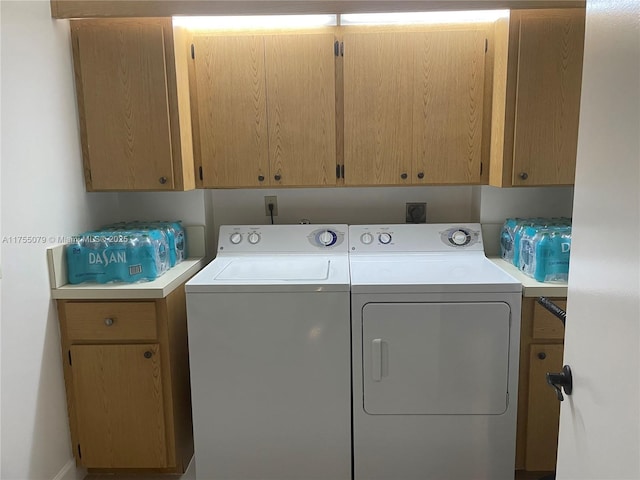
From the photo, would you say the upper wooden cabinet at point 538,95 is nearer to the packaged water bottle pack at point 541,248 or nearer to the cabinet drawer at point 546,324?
the packaged water bottle pack at point 541,248

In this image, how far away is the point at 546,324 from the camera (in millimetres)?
1841

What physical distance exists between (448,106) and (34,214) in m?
1.77

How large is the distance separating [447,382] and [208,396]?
3.09 ft

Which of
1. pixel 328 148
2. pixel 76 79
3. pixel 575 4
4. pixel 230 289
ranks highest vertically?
pixel 575 4

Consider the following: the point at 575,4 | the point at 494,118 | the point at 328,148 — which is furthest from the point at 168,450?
the point at 575,4

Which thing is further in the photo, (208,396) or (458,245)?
(458,245)

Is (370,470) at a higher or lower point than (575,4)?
lower

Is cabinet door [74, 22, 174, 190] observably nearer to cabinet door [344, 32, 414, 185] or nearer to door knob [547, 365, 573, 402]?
cabinet door [344, 32, 414, 185]

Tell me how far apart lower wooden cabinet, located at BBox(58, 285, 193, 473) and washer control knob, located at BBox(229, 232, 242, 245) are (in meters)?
0.42

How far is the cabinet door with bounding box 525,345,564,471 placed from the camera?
187 cm

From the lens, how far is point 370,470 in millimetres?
1892

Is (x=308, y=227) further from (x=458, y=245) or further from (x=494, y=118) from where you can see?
(x=494, y=118)

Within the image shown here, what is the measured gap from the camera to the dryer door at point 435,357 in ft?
5.81

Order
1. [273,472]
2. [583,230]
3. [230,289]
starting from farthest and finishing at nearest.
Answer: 1. [273,472]
2. [230,289]
3. [583,230]
